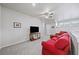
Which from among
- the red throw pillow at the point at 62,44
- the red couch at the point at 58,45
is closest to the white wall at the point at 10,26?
the red couch at the point at 58,45

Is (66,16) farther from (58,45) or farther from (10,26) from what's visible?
(10,26)

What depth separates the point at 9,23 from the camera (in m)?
3.56

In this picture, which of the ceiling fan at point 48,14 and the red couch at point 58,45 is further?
the ceiling fan at point 48,14

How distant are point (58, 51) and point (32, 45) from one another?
124cm

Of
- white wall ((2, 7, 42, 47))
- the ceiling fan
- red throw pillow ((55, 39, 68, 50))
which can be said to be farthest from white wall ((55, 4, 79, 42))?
white wall ((2, 7, 42, 47))

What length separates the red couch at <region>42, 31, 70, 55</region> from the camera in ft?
7.39

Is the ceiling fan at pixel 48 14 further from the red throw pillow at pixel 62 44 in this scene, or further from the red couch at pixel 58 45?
the red throw pillow at pixel 62 44

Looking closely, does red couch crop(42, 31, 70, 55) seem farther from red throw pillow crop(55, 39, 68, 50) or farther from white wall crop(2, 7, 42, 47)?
white wall crop(2, 7, 42, 47)

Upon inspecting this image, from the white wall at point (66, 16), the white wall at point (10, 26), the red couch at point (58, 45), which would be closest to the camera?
Answer: the red couch at point (58, 45)

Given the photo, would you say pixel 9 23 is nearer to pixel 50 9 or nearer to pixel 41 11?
pixel 41 11

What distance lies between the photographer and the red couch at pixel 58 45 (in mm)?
2254

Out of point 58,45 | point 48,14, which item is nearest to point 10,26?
point 48,14

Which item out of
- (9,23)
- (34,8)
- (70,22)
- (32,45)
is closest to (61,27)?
(70,22)

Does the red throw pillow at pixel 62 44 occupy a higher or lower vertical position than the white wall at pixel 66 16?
lower
